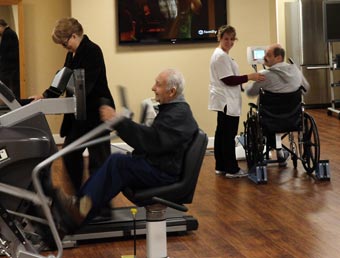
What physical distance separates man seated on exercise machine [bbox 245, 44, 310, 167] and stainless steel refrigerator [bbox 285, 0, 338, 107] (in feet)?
15.9

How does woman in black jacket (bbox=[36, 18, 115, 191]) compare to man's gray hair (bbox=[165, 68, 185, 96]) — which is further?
woman in black jacket (bbox=[36, 18, 115, 191])

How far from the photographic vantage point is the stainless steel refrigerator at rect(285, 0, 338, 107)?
34.4 ft

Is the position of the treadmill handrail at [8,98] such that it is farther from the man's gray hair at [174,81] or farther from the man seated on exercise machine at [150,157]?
the man's gray hair at [174,81]

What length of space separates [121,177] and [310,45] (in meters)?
7.75

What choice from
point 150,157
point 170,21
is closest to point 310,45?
point 170,21

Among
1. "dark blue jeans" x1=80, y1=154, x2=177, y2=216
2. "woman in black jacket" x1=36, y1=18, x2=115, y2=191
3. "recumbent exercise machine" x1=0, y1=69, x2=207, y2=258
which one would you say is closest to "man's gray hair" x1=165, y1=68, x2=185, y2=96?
"dark blue jeans" x1=80, y1=154, x2=177, y2=216

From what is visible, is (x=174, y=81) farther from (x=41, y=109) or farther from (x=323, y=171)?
(x=323, y=171)

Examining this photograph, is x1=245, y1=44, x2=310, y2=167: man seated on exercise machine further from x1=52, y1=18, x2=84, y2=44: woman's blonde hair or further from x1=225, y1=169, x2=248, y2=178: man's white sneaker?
x1=52, y1=18, x2=84, y2=44: woman's blonde hair

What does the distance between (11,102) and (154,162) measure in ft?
2.51

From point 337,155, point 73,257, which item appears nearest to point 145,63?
point 337,155

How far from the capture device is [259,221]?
4422 millimetres

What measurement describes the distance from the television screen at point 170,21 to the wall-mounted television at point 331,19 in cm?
286

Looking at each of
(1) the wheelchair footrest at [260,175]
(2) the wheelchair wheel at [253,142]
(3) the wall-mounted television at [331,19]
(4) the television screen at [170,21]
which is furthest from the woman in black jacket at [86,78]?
(3) the wall-mounted television at [331,19]

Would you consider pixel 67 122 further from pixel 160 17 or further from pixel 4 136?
pixel 160 17
